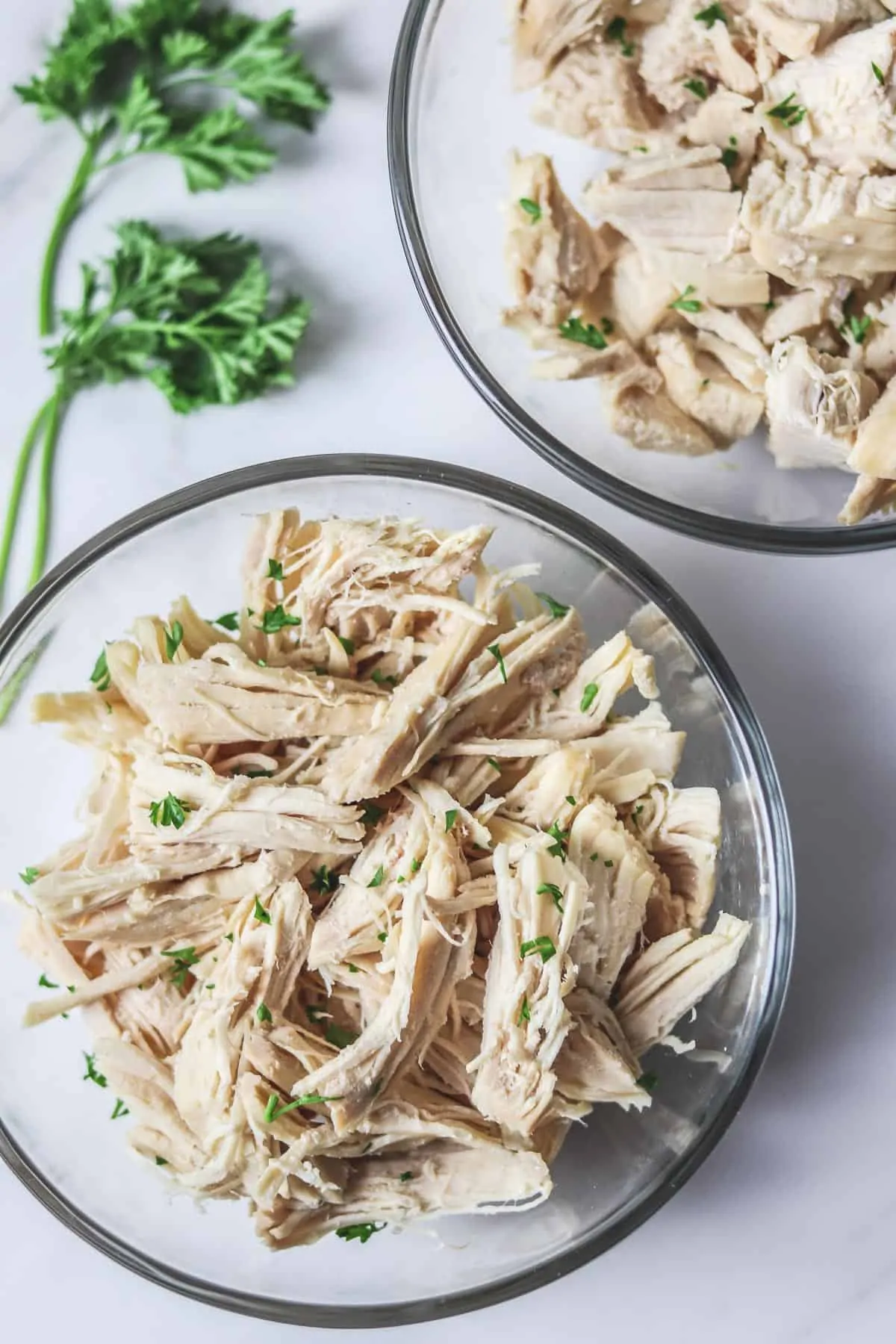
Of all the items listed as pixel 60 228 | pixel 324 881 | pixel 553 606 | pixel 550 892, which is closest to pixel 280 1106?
pixel 324 881

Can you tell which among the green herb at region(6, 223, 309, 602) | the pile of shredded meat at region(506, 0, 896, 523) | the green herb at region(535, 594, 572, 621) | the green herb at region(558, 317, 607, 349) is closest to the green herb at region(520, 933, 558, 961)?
the green herb at region(535, 594, 572, 621)

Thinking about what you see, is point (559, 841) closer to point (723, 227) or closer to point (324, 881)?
point (324, 881)

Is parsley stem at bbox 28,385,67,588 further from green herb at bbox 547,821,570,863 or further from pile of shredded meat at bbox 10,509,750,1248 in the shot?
green herb at bbox 547,821,570,863

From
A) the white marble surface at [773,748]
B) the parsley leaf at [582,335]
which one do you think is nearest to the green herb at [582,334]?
the parsley leaf at [582,335]

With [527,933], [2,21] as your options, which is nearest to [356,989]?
[527,933]

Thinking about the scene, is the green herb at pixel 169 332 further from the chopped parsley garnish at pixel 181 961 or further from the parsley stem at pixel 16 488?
the chopped parsley garnish at pixel 181 961

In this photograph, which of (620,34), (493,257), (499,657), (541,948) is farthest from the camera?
(493,257)

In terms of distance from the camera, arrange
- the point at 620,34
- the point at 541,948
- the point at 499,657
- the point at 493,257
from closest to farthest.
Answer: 1. the point at 541,948
2. the point at 499,657
3. the point at 620,34
4. the point at 493,257

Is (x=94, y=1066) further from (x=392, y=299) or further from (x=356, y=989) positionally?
(x=392, y=299)
